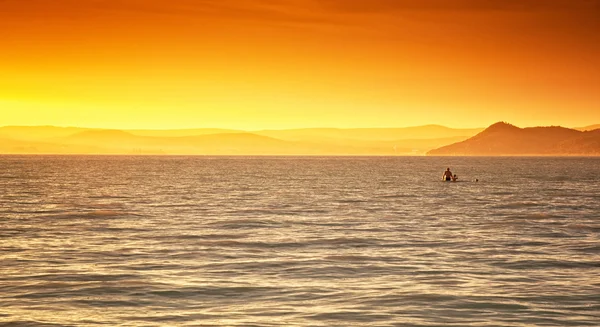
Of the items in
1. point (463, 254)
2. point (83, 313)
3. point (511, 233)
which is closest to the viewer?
point (83, 313)

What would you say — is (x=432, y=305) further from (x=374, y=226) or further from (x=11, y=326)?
(x=374, y=226)

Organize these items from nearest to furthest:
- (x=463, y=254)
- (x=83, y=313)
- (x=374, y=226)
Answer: (x=83, y=313) < (x=463, y=254) < (x=374, y=226)

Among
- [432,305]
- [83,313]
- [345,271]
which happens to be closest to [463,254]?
[345,271]

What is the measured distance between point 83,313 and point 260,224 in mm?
25918

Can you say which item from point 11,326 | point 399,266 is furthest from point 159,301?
point 399,266

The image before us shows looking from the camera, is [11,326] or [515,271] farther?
[515,271]

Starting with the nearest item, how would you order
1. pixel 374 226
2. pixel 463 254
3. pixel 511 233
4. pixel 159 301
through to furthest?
pixel 159 301 → pixel 463 254 → pixel 511 233 → pixel 374 226

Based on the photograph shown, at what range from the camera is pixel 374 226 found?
46000 mm

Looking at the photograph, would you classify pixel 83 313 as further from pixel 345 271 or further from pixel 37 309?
pixel 345 271

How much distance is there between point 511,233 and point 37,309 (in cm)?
2721

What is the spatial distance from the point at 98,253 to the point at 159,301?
11.1 meters

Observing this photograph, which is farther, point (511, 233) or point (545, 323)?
point (511, 233)

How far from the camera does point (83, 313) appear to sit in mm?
21609

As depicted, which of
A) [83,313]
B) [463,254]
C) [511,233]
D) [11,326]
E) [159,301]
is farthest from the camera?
[511,233]
